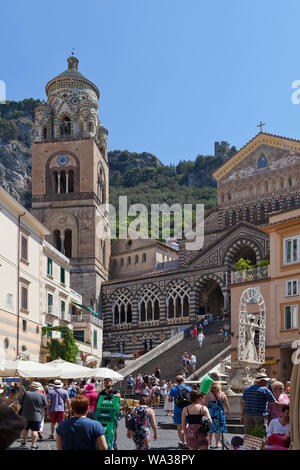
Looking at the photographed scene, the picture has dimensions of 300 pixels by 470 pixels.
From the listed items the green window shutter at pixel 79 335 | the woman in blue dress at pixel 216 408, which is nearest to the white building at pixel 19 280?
the green window shutter at pixel 79 335

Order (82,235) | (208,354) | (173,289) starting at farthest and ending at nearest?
(82,235) → (173,289) → (208,354)

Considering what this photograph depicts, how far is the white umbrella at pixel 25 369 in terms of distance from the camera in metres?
19.5

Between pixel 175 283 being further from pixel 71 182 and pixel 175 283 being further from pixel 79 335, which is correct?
pixel 71 182

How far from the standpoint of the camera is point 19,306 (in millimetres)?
32781

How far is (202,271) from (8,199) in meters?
19.4

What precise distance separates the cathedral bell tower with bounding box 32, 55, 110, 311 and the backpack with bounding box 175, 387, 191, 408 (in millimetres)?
39811

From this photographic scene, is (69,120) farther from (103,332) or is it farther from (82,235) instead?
(103,332)

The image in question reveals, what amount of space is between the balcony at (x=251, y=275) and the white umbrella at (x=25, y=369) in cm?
1500

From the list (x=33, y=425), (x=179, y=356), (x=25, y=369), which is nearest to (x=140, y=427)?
(x=33, y=425)

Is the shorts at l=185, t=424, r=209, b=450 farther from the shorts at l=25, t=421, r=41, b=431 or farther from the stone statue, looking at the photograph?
the stone statue

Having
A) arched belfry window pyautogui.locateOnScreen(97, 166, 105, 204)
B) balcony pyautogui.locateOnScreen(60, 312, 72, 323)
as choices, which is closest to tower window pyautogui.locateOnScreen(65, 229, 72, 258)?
arched belfry window pyautogui.locateOnScreen(97, 166, 105, 204)

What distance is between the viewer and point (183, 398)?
12.6 meters

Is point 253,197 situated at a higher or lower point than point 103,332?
higher

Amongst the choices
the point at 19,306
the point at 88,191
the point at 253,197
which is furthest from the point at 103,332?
the point at 19,306
